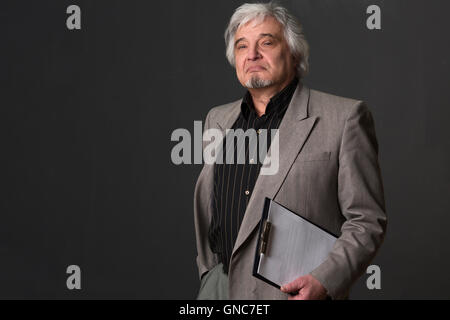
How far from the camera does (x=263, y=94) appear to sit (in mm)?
2232

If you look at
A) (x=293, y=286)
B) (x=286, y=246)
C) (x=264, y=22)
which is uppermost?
(x=264, y=22)

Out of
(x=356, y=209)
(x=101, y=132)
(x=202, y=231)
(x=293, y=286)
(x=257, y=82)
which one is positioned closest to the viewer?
(x=293, y=286)

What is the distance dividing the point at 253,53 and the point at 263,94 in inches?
6.5

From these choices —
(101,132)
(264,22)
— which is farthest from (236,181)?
(101,132)

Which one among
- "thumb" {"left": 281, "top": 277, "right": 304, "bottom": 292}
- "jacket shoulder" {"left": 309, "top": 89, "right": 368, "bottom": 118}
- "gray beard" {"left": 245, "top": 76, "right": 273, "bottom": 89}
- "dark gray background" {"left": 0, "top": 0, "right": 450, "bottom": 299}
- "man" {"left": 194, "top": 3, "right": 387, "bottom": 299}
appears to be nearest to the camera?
"thumb" {"left": 281, "top": 277, "right": 304, "bottom": 292}

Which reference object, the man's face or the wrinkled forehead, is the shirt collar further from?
the wrinkled forehead

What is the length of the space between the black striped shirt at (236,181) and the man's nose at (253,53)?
17cm

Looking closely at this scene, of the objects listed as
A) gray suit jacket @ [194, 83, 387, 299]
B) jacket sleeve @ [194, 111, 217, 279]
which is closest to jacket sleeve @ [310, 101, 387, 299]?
gray suit jacket @ [194, 83, 387, 299]

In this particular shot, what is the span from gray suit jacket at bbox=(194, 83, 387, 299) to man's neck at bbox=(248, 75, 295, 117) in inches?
8.0

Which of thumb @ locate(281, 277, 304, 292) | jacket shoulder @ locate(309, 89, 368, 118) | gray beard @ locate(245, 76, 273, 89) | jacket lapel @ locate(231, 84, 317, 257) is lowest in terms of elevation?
thumb @ locate(281, 277, 304, 292)

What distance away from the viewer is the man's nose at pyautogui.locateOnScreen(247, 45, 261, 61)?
86.4 inches

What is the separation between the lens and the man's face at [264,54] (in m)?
2.20

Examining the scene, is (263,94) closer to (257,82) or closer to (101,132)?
(257,82)
